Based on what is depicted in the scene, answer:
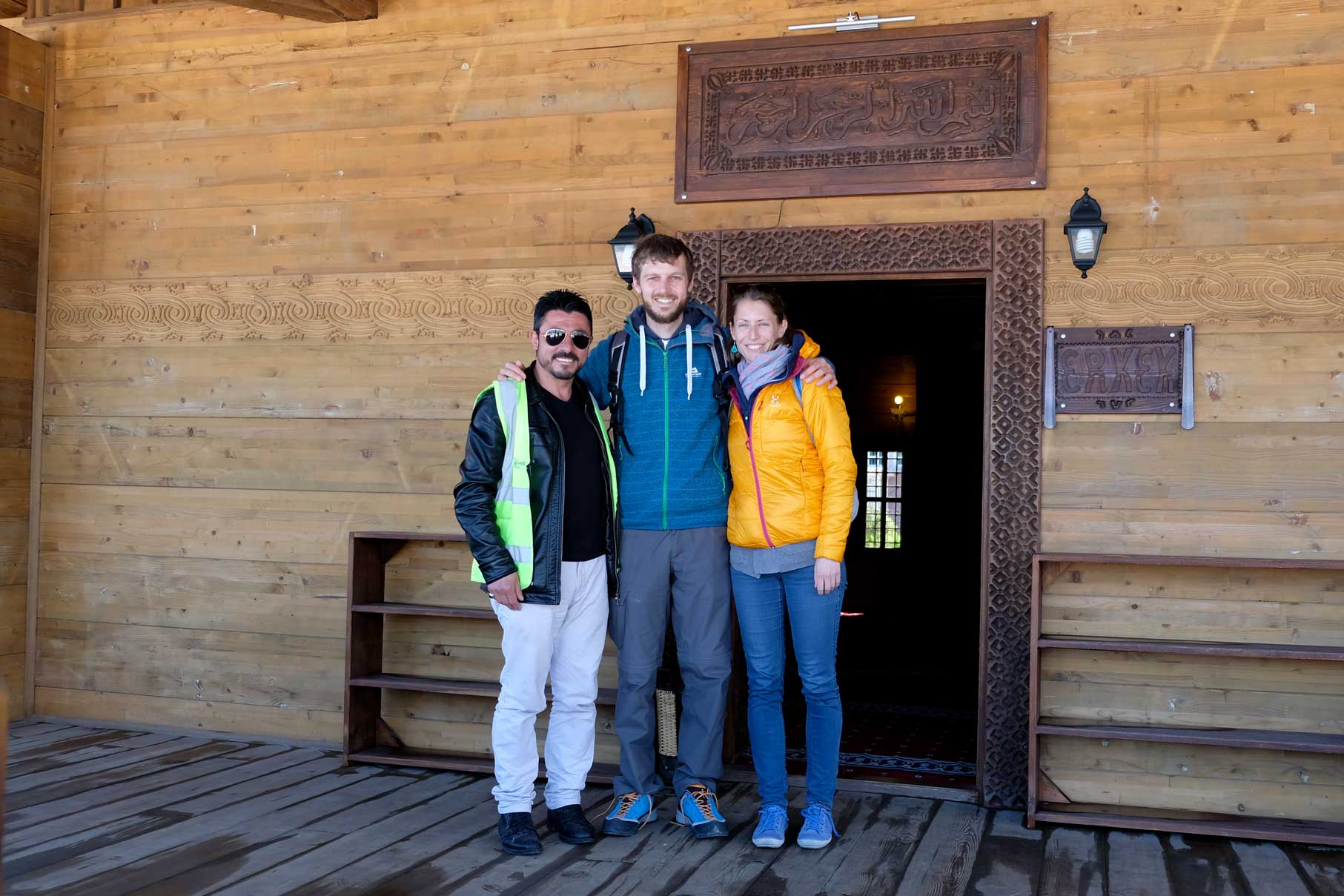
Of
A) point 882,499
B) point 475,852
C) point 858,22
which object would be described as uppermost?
point 858,22

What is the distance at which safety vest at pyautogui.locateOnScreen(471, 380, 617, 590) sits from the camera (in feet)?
11.1

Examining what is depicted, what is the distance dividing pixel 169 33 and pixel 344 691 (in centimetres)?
300

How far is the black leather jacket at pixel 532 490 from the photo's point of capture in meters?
3.38

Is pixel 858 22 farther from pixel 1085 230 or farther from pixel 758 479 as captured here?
pixel 758 479

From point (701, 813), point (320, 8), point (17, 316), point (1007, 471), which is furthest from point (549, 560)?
point (17, 316)

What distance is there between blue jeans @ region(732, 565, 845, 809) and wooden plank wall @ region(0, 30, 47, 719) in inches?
137

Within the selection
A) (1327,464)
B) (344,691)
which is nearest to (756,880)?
(344,691)

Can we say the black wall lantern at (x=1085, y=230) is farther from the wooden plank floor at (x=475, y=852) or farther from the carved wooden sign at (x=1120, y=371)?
the wooden plank floor at (x=475, y=852)

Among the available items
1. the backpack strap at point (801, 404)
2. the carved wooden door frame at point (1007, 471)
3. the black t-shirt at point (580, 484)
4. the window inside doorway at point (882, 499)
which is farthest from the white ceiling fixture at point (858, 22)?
the window inside doorway at point (882, 499)

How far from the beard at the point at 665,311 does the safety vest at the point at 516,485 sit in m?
0.46

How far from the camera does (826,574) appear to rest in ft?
11.1

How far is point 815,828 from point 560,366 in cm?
159

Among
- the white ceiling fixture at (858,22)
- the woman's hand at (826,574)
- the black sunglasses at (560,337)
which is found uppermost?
the white ceiling fixture at (858,22)

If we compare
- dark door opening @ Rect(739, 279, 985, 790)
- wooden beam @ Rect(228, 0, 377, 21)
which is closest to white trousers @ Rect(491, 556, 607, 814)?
wooden beam @ Rect(228, 0, 377, 21)
